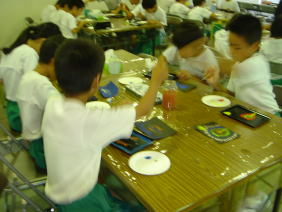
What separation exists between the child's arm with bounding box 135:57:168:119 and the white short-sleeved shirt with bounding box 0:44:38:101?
1.16 m

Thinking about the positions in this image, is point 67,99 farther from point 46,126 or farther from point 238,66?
point 238,66

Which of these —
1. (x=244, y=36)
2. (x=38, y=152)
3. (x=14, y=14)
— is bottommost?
(x=38, y=152)

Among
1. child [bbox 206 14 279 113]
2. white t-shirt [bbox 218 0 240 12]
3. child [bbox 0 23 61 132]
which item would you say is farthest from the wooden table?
white t-shirt [bbox 218 0 240 12]

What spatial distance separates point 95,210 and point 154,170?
307 millimetres

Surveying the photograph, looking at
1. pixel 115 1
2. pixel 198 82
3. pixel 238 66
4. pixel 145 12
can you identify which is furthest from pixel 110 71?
pixel 115 1

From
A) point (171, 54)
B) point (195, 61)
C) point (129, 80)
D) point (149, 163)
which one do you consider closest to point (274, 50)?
point (195, 61)

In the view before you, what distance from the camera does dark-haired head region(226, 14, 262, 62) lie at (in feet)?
5.91

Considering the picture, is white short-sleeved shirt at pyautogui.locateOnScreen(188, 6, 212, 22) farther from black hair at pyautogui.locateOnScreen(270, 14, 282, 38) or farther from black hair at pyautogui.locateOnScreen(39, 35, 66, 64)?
black hair at pyautogui.locateOnScreen(39, 35, 66, 64)

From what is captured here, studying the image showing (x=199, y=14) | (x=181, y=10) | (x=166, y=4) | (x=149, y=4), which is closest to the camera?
(x=149, y=4)

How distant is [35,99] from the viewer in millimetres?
1589

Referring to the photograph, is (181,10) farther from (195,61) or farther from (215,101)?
(215,101)

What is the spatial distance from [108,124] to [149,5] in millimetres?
4177

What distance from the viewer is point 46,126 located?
42.6 inches

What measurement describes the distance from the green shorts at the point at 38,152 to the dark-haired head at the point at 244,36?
134 centimetres
